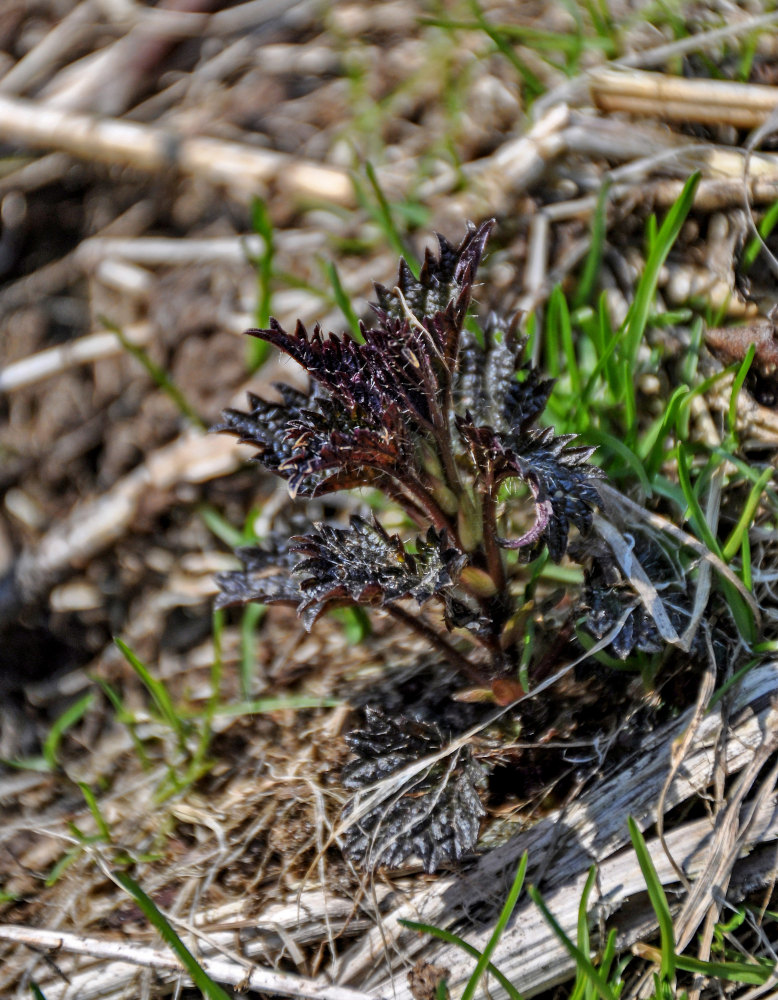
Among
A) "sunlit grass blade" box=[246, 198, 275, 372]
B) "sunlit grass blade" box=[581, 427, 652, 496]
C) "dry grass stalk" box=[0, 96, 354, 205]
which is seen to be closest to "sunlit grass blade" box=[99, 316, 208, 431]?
"sunlit grass blade" box=[246, 198, 275, 372]

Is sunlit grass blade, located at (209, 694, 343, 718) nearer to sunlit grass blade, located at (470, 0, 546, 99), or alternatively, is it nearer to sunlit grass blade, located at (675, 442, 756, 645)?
sunlit grass blade, located at (675, 442, 756, 645)

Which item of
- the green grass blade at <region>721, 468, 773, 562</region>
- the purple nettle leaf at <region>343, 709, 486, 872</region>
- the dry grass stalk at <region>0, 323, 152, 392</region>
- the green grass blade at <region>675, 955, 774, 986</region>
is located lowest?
the green grass blade at <region>675, 955, 774, 986</region>

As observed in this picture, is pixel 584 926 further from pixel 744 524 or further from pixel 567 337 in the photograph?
pixel 567 337

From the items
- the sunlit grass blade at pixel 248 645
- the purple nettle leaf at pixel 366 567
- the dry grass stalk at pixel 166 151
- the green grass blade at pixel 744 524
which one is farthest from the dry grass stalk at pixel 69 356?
the green grass blade at pixel 744 524

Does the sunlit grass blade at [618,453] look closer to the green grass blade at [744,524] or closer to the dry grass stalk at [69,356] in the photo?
the green grass blade at [744,524]

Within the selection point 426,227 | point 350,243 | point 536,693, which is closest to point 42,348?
point 350,243

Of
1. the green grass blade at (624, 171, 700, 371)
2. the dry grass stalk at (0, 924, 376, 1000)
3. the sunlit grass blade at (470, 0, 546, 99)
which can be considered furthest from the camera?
the sunlit grass blade at (470, 0, 546, 99)

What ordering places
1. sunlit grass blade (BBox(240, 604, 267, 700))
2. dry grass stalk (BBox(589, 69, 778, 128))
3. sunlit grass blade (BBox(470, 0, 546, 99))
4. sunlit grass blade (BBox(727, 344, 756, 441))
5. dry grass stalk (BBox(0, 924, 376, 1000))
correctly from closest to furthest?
dry grass stalk (BBox(0, 924, 376, 1000))
sunlit grass blade (BBox(727, 344, 756, 441))
sunlit grass blade (BBox(240, 604, 267, 700))
dry grass stalk (BBox(589, 69, 778, 128))
sunlit grass blade (BBox(470, 0, 546, 99))
